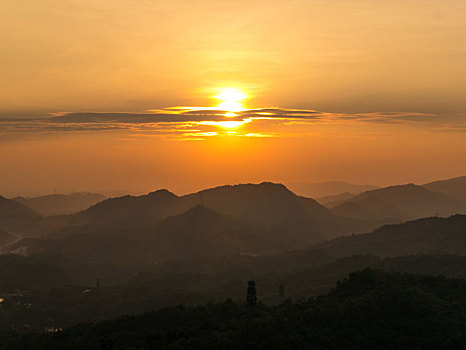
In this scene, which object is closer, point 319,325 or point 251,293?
point 319,325

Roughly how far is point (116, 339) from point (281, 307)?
145 ft

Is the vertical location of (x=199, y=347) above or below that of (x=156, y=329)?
above

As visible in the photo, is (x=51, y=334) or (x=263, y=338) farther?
(x=51, y=334)

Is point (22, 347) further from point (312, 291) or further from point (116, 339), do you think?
point (312, 291)

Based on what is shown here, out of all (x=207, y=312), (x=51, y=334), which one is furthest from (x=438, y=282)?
(x=51, y=334)

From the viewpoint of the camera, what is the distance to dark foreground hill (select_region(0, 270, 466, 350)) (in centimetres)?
11044

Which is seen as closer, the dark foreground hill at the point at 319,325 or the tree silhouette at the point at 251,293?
the dark foreground hill at the point at 319,325

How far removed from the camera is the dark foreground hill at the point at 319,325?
11044cm

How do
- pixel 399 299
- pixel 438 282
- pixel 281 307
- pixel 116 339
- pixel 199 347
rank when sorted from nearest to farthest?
pixel 199 347 < pixel 116 339 < pixel 399 299 < pixel 281 307 < pixel 438 282

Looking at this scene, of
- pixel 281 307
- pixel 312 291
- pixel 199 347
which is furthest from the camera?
pixel 312 291

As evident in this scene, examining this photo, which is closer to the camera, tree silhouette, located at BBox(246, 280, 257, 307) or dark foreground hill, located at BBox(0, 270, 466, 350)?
dark foreground hill, located at BBox(0, 270, 466, 350)

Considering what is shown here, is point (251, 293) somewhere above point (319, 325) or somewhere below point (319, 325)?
below

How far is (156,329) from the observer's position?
447 feet

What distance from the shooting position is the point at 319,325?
119m
